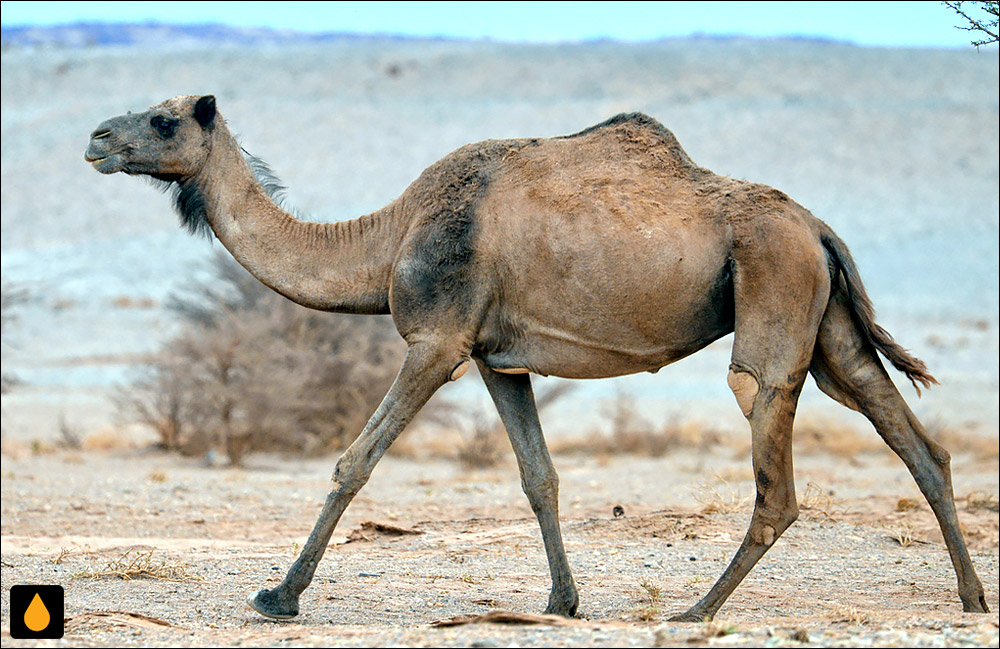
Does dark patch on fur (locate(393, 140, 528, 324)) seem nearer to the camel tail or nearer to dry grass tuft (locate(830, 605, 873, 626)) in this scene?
the camel tail

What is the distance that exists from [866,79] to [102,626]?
184 ft

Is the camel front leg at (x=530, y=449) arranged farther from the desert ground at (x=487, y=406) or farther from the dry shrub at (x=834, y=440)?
the dry shrub at (x=834, y=440)

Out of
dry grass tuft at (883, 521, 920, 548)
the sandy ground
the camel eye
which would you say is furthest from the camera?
dry grass tuft at (883, 521, 920, 548)

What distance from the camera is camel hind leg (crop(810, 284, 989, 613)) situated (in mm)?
7551

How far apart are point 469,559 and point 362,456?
9.17 feet

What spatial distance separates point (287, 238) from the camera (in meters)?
8.02

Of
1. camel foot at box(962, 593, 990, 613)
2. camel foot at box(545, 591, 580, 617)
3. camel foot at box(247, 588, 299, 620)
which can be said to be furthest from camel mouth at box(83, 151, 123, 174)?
camel foot at box(962, 593, 990, 613)

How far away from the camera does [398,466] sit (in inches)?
765

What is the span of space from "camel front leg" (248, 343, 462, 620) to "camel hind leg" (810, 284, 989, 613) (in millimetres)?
2307

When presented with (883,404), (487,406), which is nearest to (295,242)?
(883,404)

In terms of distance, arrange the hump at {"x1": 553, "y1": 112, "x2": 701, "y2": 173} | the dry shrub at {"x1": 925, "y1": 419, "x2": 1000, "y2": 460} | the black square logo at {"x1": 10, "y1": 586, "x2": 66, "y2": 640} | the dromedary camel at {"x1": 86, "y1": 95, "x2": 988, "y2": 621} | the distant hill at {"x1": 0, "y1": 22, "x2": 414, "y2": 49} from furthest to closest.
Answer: the distant hill at {"x1": 0, "y1": 22, "x2": 414, "y2": 49} < the dry shrub at {"x1": 925, "y1": 419, "x2": 1000, "y2": 460} < the hump at {"x1": 553, "y1": 112, "x2": 701, "y2": 173} < the dromedary camel at {"x1": 86, "y1": 95, "x2": 988, "y2": 621} < the black square logo at {"x1": 10, "y1": 586, "x2": 66, "y2": 640}

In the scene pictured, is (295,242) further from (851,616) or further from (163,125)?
(851,616)

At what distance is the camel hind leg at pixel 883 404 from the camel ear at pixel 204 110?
163 inches

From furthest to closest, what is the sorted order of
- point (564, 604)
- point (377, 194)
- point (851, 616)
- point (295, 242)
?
point (377, 194) < point (295, 242) < point (564, 604) < point (851, 616)
